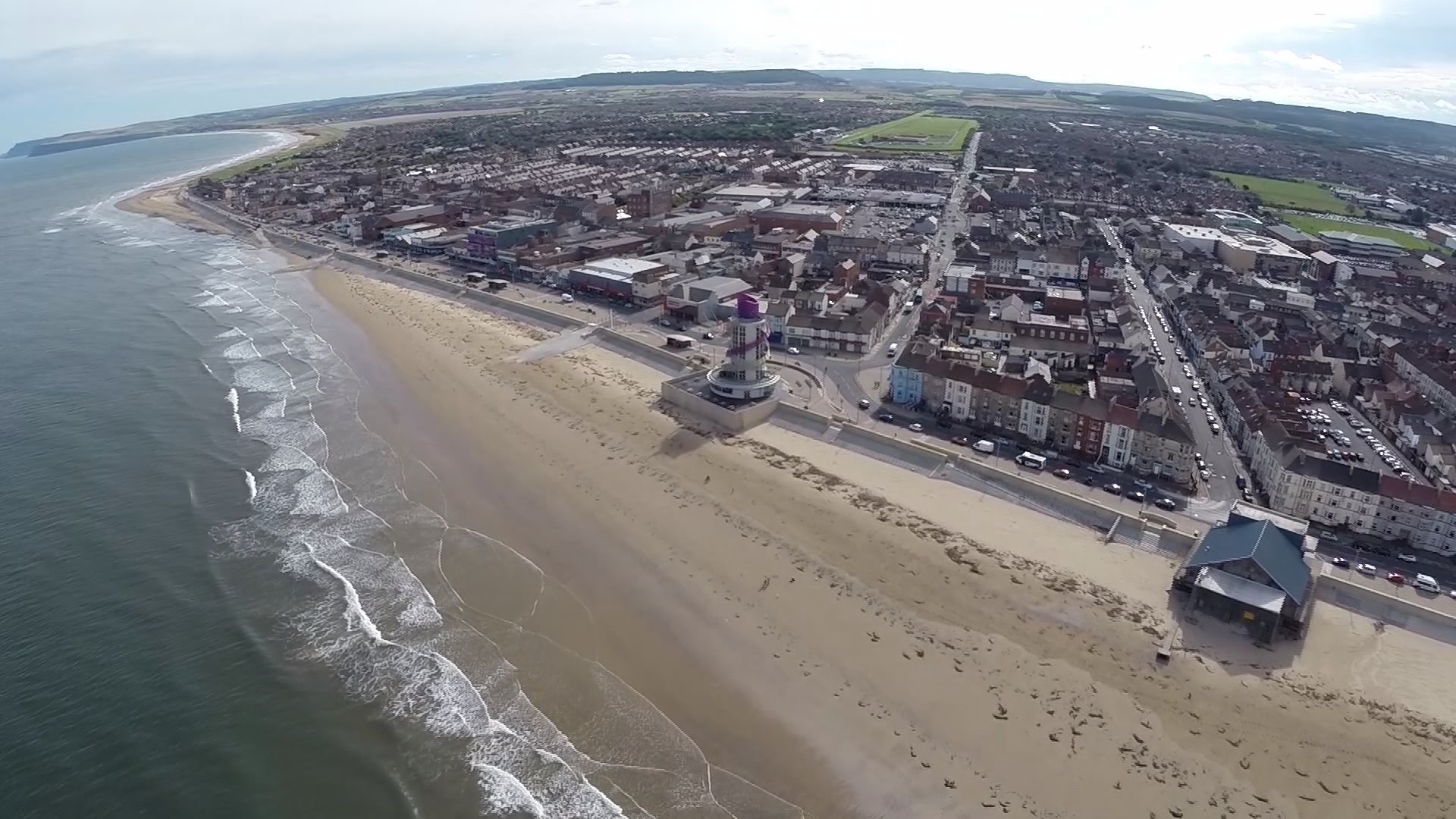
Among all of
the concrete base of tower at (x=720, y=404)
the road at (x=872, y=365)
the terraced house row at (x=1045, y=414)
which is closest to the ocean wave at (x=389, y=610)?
the concrete base of tower at (x=720, y=404)

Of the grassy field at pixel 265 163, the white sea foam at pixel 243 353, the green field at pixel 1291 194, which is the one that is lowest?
the green field at pixel 1291 194

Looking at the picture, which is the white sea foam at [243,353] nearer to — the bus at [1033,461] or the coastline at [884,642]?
the coastline at [884,642]

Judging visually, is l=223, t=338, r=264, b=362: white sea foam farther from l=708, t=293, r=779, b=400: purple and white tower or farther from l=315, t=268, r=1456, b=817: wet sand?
l=708, t=293, r=779, b=400: purple and white tower

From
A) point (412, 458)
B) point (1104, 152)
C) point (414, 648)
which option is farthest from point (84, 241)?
point (1104, 152)

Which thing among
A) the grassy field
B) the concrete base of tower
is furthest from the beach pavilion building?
the grassy field

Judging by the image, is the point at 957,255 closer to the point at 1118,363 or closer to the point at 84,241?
the point at 1118,363

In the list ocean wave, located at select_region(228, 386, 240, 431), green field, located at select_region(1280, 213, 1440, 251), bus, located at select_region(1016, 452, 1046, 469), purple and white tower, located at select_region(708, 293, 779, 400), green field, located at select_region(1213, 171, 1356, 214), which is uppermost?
purple and white tower, located at select_region(708, 293, 779, 400)
